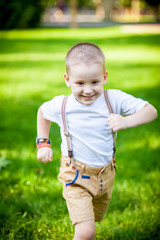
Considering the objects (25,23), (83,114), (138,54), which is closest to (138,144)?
(83,114)

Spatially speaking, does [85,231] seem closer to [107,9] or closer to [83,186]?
[83,186]

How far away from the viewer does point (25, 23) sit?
26.5 m

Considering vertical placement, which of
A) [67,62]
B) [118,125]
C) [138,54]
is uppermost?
[67,62]

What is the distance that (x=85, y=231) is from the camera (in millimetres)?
1941

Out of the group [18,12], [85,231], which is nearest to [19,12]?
[18,12]

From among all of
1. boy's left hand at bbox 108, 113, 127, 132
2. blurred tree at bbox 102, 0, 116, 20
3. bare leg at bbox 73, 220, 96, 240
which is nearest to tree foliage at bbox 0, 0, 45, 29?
→ blurred tree at bbox 102, 0, 116, 20

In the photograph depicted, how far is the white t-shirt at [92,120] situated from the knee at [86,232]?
40cm

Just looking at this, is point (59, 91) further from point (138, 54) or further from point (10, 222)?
point (138, 54)

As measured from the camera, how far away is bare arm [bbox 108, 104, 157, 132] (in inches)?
75.3

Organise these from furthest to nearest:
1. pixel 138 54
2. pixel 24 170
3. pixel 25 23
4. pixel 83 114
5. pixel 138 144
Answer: pixel 25 23, pixel 138 54, pixel 138 144, pixel 24 170, pixel 83 114

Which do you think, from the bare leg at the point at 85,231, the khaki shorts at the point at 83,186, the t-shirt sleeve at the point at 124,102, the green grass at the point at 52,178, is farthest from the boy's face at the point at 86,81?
the green grass at the point at 52,178

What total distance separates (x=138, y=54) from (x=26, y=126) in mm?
8766

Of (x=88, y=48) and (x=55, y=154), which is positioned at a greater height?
(x=88, y=48)

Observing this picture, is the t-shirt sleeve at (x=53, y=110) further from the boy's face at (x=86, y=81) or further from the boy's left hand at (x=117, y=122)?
the boy's left hand at (x=117, y=122)
